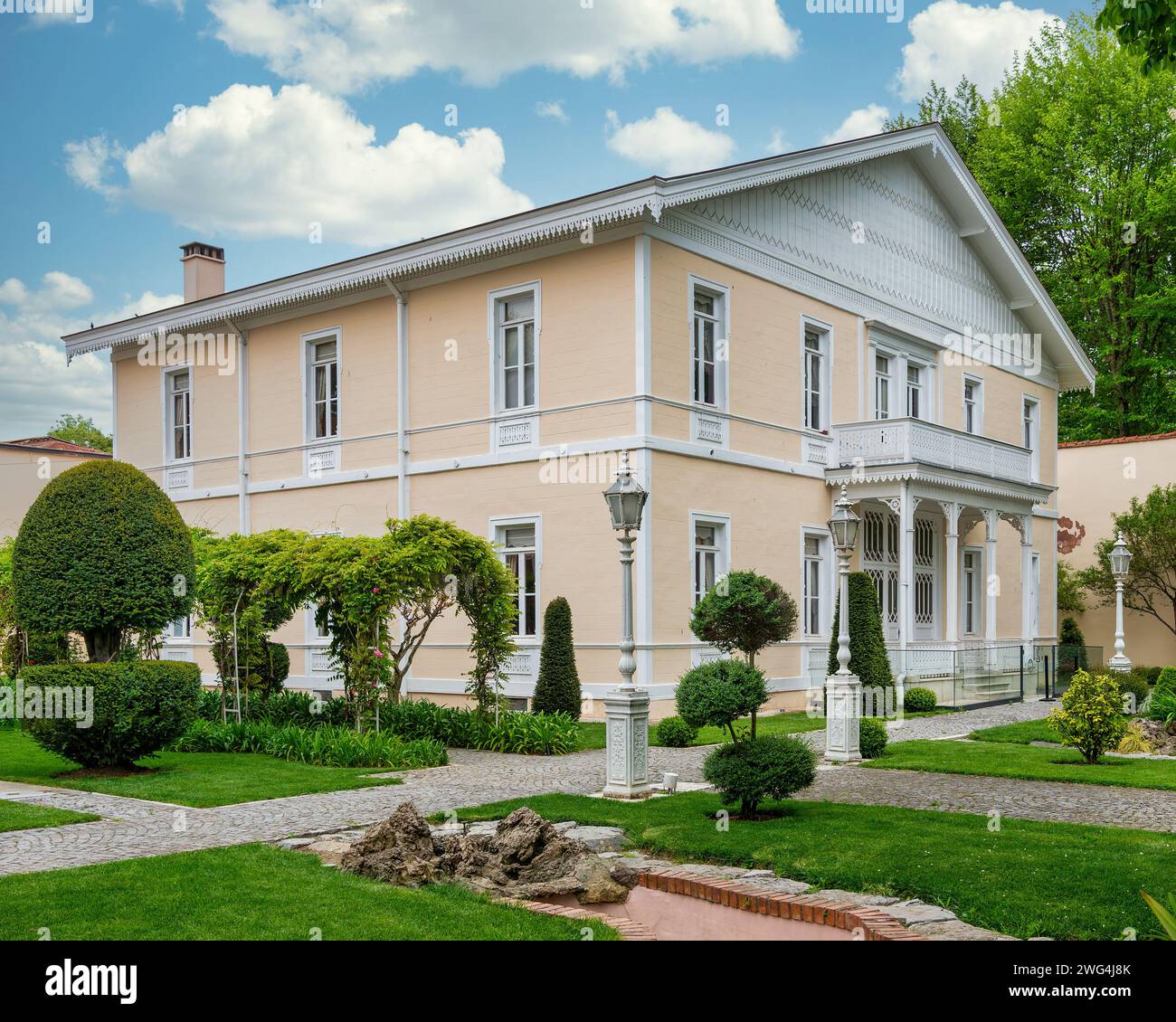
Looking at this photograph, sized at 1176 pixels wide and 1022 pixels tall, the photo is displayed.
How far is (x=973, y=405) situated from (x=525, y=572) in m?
14.1

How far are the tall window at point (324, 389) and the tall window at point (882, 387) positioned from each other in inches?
449

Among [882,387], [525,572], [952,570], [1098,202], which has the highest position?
[1098,202]

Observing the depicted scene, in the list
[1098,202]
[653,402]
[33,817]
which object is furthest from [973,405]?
[33,817]

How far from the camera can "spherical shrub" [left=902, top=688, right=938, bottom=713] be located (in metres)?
20.3

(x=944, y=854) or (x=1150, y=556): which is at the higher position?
(x=1150, y=556)

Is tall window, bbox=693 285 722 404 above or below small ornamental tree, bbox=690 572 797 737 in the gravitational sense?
above

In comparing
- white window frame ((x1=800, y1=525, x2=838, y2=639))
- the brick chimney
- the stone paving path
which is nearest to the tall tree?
white window frame ((x1=800, y1=525, x2=838, y2=639))

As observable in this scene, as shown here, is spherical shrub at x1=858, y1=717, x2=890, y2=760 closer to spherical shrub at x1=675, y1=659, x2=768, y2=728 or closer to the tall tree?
spherical shrub at x1=675, y1=659, x2=768, y2=728

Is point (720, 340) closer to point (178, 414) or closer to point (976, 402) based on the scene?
point (976, 402)

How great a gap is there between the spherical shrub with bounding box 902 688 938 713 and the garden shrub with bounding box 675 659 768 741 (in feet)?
34.6

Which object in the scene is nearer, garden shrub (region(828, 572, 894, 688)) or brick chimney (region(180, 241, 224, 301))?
garden shrub (region(828, 572, 894, 688))

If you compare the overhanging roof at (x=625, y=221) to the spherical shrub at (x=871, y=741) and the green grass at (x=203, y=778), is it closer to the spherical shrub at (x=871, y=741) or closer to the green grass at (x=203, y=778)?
the spherical shrub at (x=871, y=741)

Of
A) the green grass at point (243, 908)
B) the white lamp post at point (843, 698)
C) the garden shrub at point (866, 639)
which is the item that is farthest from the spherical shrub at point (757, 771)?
the garden shrub at point (866, 639)

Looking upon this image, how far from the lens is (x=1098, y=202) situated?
3634cm
